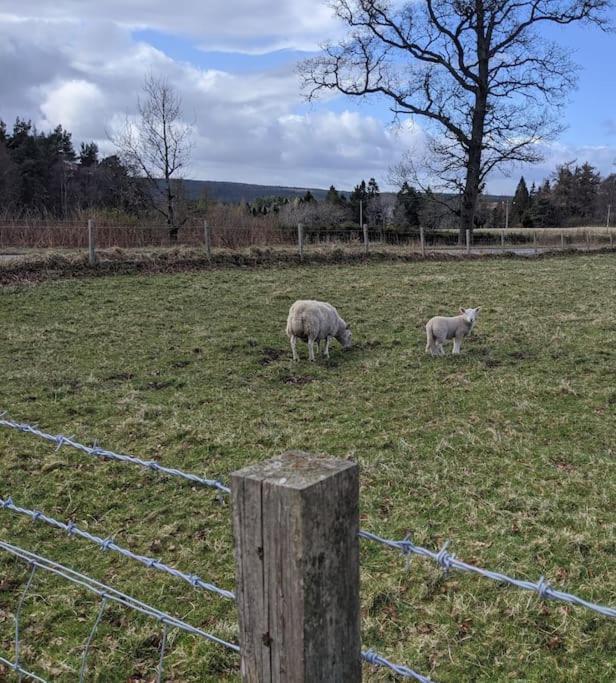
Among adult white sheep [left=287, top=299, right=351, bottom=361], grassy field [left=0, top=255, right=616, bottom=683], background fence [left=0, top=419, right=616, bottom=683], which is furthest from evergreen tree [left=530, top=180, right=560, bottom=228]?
background fence [left=0, top=419, right=616, bottom=683]

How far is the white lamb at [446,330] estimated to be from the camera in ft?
29.6

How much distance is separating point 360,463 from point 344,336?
15.4ft

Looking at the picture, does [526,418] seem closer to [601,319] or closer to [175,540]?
[175,540]

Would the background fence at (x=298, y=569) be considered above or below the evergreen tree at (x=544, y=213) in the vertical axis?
below

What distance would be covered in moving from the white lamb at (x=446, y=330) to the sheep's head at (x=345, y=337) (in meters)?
1.31

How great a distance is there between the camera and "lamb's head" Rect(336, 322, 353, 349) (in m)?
9.72

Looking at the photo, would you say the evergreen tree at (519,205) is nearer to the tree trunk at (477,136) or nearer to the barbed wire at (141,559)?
the tree trunk at (477,136)

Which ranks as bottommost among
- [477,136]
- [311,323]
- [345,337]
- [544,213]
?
[345,337]

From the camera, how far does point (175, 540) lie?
13.5 feet

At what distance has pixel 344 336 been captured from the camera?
9.79 m

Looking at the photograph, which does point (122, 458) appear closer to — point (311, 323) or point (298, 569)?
point (298, 569)

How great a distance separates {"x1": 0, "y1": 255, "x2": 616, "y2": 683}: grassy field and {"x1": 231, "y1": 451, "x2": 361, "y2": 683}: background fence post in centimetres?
166

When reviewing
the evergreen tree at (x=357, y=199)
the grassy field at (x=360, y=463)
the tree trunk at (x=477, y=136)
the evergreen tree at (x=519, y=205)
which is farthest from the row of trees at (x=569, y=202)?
the grassy field at (x=360, y=463)

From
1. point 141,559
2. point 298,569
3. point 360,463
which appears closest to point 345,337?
point 360,463
